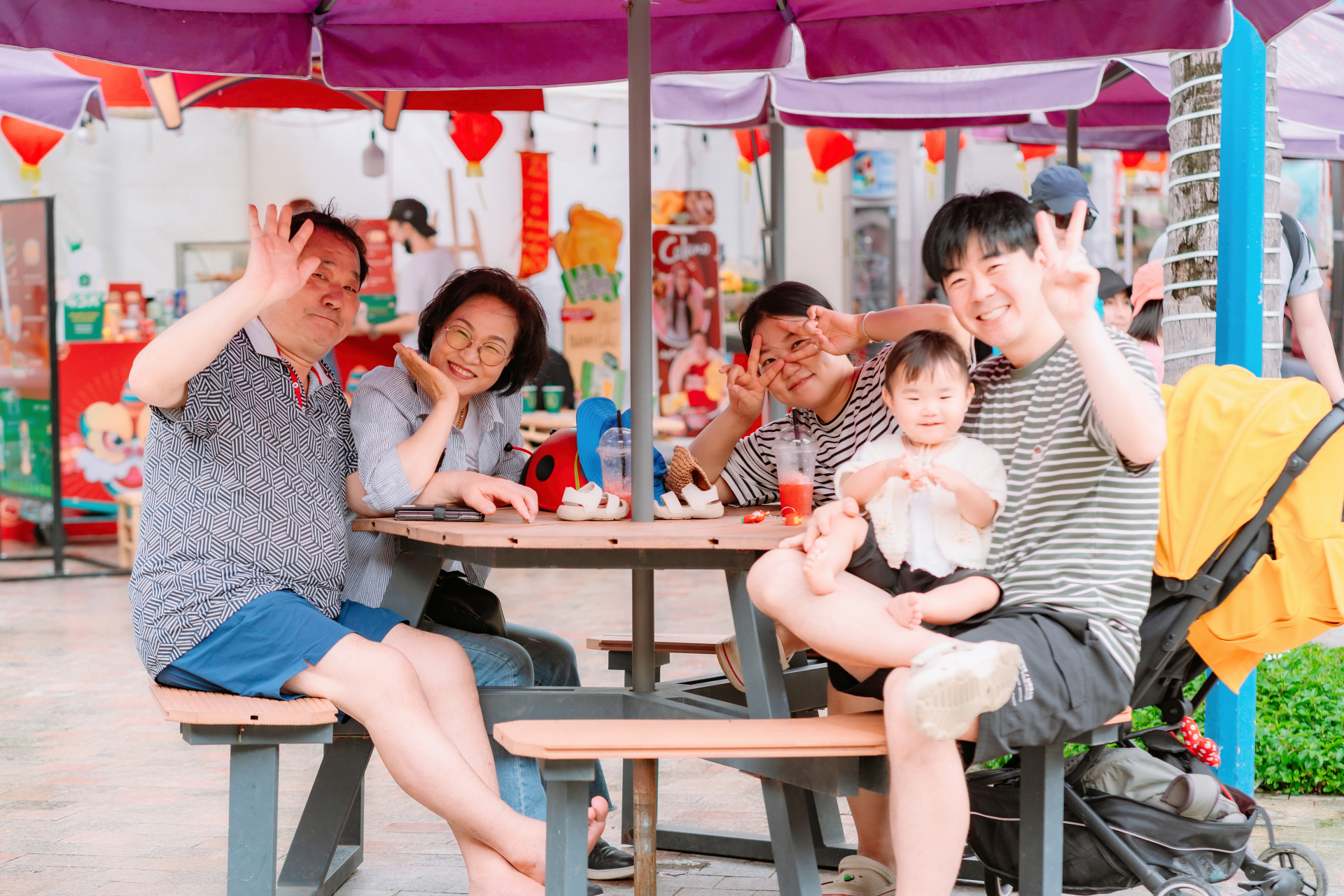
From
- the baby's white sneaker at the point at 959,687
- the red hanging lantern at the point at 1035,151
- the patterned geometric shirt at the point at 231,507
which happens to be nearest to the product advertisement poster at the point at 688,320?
the red hanging lantern at the point at 1035,151

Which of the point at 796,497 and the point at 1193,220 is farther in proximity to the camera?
the point at 1193,220

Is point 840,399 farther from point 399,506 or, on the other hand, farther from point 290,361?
point 290,361

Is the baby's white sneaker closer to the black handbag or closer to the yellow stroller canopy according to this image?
the yellow stroller canopy

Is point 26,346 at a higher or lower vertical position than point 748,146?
lower

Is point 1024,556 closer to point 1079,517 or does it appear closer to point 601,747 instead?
point 1079,517

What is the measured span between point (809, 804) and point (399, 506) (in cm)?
140

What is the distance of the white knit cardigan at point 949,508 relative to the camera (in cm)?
255

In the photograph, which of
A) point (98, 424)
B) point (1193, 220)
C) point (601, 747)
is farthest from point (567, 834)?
point (98, 424)

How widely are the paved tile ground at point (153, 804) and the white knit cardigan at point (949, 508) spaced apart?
117 centimetres

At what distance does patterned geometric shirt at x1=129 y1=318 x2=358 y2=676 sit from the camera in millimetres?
2787

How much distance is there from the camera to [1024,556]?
100 inches

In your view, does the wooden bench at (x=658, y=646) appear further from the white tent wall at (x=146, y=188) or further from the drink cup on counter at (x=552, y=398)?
the white tent wall at (x=146, y=188)

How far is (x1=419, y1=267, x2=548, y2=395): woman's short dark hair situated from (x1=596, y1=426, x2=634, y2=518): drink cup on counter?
1.25ft

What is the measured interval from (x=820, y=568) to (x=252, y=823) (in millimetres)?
1213
